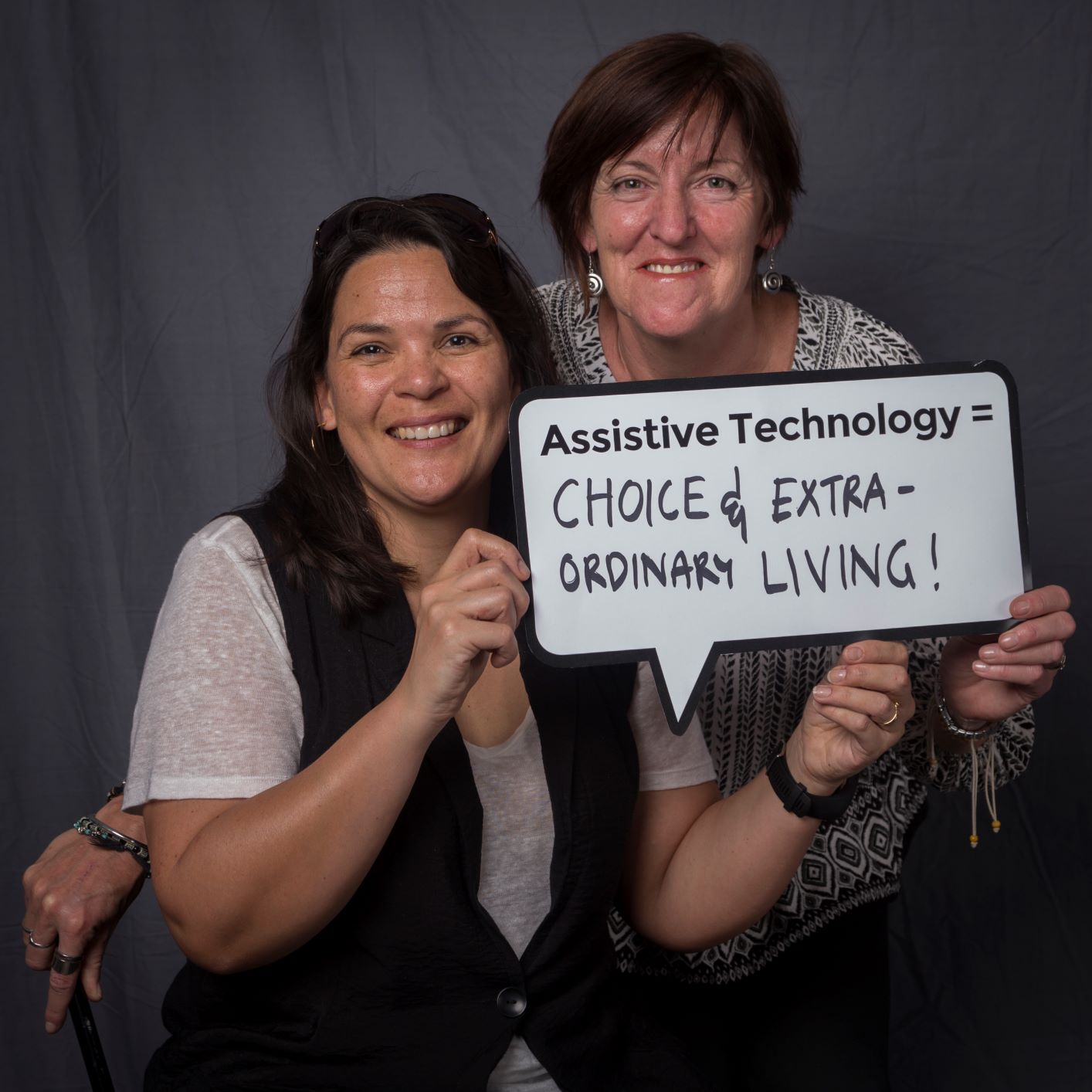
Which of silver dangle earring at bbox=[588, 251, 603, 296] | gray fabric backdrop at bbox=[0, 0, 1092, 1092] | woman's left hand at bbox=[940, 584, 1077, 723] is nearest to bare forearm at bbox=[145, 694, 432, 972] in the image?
woman's left hand at bbox=[940, 584, 1077, 723]

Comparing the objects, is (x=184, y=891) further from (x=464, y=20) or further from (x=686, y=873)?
(x=464, y=20)

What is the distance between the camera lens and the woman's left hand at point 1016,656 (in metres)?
1.24

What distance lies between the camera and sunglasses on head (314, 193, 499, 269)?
1.46 m

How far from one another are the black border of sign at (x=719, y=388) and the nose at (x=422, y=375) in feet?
0.66

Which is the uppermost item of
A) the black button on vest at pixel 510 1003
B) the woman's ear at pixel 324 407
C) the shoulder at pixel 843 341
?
the shoulder at pixel 843 341

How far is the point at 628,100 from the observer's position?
5.35ft

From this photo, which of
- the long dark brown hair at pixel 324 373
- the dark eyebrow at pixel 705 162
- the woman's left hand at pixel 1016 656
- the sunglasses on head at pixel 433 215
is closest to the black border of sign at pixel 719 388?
the woman's left hand at pixel 1016 656

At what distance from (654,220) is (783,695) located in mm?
673

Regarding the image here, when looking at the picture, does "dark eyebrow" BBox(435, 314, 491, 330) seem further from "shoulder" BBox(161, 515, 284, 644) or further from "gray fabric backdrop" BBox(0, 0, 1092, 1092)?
"gray fabric backdrop" BBox(0, 0, 1092, 1092)

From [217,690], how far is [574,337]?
2.73ft

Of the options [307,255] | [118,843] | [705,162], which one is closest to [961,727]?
[705,162]

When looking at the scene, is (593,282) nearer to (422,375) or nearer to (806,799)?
(422,375)

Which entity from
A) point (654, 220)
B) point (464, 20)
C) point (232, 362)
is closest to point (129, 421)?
point (232, 362)

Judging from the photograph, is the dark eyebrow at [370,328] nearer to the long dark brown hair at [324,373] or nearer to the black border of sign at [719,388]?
the long dark brown hair at [324,373]
